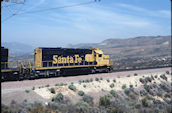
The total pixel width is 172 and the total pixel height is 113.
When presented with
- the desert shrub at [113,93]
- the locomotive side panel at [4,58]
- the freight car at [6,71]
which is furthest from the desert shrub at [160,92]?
the locomotive side panel at [4,58]

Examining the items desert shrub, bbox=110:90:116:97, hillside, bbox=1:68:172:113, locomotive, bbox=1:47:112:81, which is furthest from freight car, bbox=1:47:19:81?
desert shrub, bbox=110:90:116:97

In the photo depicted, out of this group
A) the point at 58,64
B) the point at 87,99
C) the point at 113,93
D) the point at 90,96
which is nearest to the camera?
the point at 87,99

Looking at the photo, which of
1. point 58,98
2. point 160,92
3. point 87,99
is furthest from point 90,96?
point 160,92

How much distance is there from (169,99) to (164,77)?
7854 millimetres

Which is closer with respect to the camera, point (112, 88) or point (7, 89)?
point (7, 89)

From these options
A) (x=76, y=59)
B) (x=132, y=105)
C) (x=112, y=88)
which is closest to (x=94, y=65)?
(x=76, y=59)

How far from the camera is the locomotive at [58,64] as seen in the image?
82.8ft

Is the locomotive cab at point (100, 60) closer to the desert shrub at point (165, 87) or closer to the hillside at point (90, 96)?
the hillside at point (90, 96)

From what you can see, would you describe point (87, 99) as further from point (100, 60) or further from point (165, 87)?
point (100, 60)

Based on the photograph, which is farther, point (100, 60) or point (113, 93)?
point (100, 60)

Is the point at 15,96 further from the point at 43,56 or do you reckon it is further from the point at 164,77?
the point at 164,77

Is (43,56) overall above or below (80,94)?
above

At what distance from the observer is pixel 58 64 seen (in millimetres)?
29531

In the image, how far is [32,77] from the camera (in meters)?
26.4
